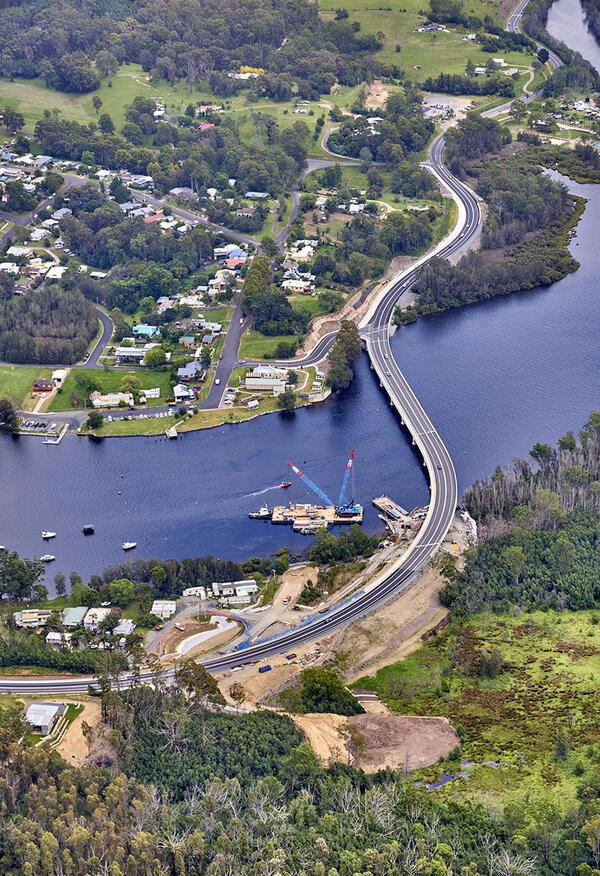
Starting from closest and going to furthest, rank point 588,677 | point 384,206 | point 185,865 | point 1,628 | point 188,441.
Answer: point 185,865 < point 588,677 < point 1,628 < point 188,441 < point 384,206

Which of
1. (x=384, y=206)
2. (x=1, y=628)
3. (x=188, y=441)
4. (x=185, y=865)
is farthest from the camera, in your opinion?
(x=384, y=206)

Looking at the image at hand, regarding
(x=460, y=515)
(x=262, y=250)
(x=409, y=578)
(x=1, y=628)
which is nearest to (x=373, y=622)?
(x=409, y=578)

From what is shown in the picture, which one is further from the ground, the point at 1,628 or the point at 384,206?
the point at 384,206

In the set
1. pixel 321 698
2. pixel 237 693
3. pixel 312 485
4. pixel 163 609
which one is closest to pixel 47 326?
pixel 312 485

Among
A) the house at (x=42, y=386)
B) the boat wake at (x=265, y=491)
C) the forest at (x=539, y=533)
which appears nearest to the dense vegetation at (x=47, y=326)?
the house at (x=42, y=386)

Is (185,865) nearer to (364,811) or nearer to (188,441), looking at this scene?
(364,811)

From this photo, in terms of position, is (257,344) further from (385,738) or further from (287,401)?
(385,738)

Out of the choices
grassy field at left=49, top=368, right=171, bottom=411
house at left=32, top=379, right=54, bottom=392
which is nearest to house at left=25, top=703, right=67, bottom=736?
grassy field at left=49, top=368, right=171, bottom=411
